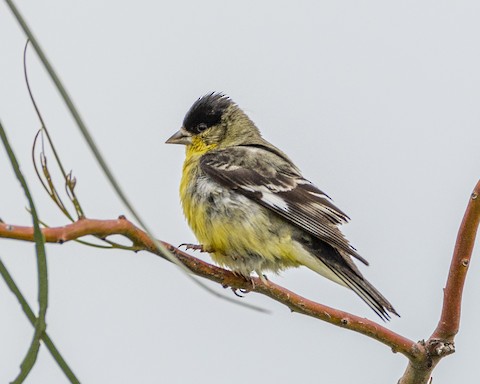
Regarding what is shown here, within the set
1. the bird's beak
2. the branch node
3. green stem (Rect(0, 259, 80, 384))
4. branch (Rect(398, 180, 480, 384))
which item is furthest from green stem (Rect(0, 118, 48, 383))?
the bird's beak

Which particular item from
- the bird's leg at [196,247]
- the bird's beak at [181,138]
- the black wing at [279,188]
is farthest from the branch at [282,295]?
the bird's beak at [181,138]

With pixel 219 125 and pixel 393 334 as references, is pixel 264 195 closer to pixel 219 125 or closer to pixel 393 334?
pixel 219 125

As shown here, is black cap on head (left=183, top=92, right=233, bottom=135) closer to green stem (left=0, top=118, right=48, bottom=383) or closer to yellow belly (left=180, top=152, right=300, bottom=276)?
yellow belly (left=180, top=152, right=300, bottom=276)

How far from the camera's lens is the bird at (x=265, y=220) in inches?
192

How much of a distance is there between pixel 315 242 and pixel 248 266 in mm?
472

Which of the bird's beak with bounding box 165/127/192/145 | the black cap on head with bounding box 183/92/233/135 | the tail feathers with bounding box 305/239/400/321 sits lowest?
the tail feathers with bounding box 305/239/400/321

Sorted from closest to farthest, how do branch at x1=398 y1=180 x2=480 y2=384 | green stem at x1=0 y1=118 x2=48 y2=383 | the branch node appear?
1. green stem at x1=0 y1=118 x2=48 y2=383
2. branch at x1=398 y1=180 x2=480 y2=384
3. the branch node

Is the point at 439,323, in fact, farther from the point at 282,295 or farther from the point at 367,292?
the point at 367,292

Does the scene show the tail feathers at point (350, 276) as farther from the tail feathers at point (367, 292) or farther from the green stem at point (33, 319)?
the green stem at point (33, 319)

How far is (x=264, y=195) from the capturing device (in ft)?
17.0

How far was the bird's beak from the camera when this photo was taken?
621cm

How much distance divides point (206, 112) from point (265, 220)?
64.0 inches

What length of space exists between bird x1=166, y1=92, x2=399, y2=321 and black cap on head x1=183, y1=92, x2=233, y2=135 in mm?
645

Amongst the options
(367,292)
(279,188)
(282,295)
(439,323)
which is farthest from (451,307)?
(279,188)
